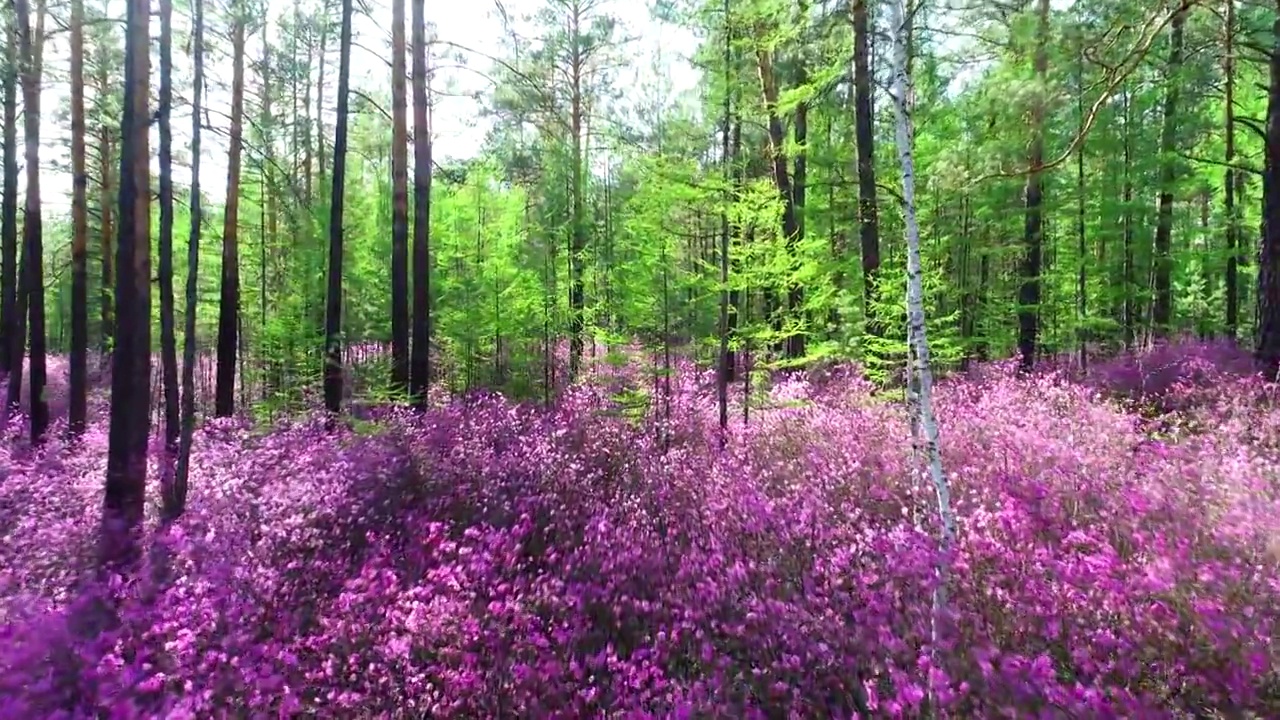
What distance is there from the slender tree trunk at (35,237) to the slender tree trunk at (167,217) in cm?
530

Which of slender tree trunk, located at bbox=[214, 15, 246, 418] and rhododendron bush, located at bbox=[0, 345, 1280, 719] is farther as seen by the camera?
slender tree trunk, located at bbox=[214, 15, 246, 418]

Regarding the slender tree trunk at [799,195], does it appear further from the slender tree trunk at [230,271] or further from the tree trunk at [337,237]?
the slender tree trunk at [230,271]

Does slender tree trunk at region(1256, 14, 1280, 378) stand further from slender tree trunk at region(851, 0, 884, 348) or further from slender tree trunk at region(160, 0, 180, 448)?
slender tree trunk at region(160, 0, 180, 448)

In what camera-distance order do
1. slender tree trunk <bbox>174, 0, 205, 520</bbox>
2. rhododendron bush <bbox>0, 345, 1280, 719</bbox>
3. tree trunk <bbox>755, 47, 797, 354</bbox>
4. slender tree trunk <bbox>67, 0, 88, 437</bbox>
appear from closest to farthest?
rhododendron bush <bbox>0, 345, 1280, 719</bbox>
slender tree trunk <bbox>174, 0, 205, 520</bbox>
slender tree trunk <bbox>67, 0, 88, 437</bbox>
tree trunk <bbox>755, 47, 797, 354</bbox>

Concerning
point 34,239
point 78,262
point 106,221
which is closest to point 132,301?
point 78,262

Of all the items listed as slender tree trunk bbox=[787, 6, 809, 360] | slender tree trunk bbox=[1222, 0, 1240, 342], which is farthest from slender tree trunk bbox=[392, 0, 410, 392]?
slender tree trunk bbox=[1222, 0, 1240, 342]

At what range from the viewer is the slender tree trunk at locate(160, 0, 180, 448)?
23.6 feet

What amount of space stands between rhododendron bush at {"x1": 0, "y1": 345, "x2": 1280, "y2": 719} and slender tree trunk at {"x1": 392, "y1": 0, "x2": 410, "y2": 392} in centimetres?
439

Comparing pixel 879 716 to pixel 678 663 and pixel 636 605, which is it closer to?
pixel 678 663

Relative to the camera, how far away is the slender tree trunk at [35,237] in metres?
12.3

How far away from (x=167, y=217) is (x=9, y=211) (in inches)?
441

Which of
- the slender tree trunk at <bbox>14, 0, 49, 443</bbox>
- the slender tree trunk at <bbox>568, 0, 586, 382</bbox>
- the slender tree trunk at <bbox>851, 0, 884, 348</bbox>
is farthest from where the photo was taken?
the slender tree trunk at <bbox>568, 0, 586, 382</bbox>

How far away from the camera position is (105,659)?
369 centimetres

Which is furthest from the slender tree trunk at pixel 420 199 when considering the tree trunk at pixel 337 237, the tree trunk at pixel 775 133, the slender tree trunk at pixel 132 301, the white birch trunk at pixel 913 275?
the white birch trunk at pixel 913 275
